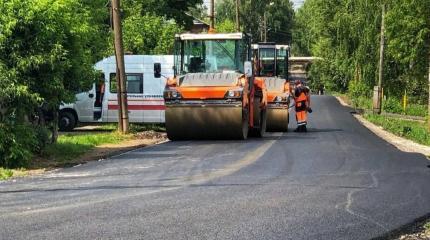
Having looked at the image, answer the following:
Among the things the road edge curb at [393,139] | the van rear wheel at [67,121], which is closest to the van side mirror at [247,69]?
the road edge curb at [393,139]

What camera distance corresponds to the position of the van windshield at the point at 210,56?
2053 cm

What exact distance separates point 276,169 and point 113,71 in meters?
15.1

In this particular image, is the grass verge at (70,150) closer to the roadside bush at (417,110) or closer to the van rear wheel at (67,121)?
the van rear wheel at (67,121)

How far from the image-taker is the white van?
2634 cm

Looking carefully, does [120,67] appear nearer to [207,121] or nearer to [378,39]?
[207,121]

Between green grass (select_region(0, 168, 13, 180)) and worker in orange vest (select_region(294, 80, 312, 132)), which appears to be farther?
worker in orange vest (select_region(294, 80, 312, 132))

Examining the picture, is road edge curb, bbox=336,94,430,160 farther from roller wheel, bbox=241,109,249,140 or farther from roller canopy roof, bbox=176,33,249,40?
roller canopy roof, bbox=176,33,249,40

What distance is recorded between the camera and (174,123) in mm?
19531

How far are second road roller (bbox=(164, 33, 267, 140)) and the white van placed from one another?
5033 millimetres

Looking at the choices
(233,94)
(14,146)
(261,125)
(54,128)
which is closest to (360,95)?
(261,125)

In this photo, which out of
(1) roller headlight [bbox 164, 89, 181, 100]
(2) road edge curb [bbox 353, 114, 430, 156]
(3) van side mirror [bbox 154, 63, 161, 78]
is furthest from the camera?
(3) van side mirror [bbox 154, 63, 161, 78]

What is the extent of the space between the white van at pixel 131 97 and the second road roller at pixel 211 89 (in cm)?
503

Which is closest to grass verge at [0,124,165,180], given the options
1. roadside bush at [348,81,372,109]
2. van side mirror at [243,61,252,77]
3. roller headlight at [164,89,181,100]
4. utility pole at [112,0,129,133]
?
utility pole at [112,0,129,133]

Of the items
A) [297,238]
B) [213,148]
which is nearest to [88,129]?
[213,148]
